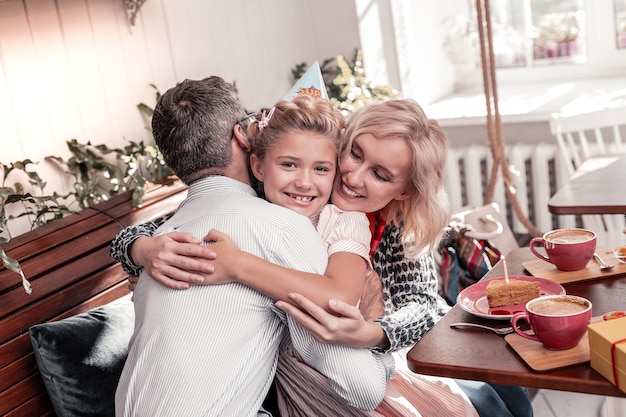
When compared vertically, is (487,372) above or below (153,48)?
below

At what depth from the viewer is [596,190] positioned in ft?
8.20

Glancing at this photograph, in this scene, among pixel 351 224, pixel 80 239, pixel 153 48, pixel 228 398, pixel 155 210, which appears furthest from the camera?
pixel 153 48

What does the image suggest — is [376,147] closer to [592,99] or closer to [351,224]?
[351,224]

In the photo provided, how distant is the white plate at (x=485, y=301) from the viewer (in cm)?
162

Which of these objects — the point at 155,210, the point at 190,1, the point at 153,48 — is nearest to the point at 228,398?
the point at 155,210

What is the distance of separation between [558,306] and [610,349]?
19 centimetres

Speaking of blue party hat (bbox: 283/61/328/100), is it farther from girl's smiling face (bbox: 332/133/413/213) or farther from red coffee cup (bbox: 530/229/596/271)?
red coffee cup (bbox: 530/229/596/271)

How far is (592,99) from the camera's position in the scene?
367 cm

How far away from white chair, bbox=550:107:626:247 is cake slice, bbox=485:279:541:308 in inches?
67.9

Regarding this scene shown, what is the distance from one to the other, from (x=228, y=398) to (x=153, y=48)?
6.20ft

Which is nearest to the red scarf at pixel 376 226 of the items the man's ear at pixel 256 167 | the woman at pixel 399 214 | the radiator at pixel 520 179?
the woman at pixel 399 214

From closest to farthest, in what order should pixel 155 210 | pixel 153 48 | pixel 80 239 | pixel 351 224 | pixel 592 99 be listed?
1. pixel 351 224
2. pixel 80 239
3. pixel 155 210
4. pixel 153 48
5. pixel 592 99

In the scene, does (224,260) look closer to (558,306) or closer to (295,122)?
(295,122)

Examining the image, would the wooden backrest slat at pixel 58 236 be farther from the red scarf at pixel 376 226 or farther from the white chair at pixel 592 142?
the white chair at pixel 592 142
